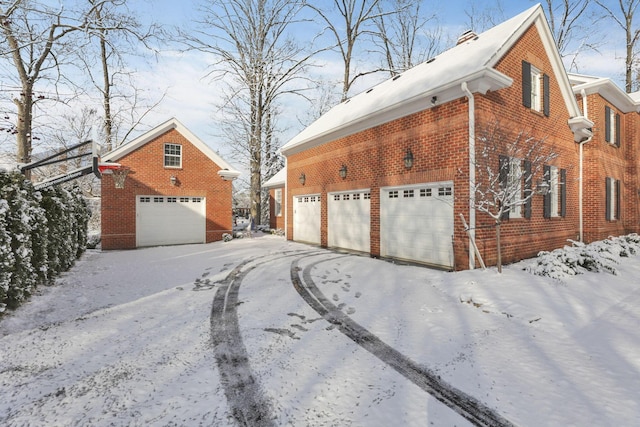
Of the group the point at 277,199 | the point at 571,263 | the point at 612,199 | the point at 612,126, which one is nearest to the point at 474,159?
the point at 571,263

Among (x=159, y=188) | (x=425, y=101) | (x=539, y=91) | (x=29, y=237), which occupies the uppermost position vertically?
(x=539, y=91)

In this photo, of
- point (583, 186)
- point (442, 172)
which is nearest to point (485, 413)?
point (442, 172)

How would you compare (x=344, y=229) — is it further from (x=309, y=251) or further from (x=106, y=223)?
(x=106, y=223)

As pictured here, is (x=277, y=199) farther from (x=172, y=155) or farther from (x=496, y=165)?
(x=496, y=165)

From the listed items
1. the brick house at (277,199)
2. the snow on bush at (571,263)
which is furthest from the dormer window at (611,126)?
the brick house at (277,199)

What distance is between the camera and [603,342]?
3.99m

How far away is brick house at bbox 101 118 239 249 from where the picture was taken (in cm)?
1341

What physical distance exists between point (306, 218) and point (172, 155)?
725cm

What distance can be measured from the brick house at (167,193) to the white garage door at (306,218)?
11.8 ft

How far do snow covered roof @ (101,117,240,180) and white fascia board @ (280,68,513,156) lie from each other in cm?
573

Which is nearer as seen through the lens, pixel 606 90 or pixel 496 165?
pixel 496 165

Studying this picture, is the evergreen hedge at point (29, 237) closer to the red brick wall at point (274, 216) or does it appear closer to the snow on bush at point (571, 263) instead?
the snow on bush at point (571, 263)

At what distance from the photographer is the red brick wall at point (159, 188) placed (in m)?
13.3

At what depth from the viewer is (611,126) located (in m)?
→ 13.0
